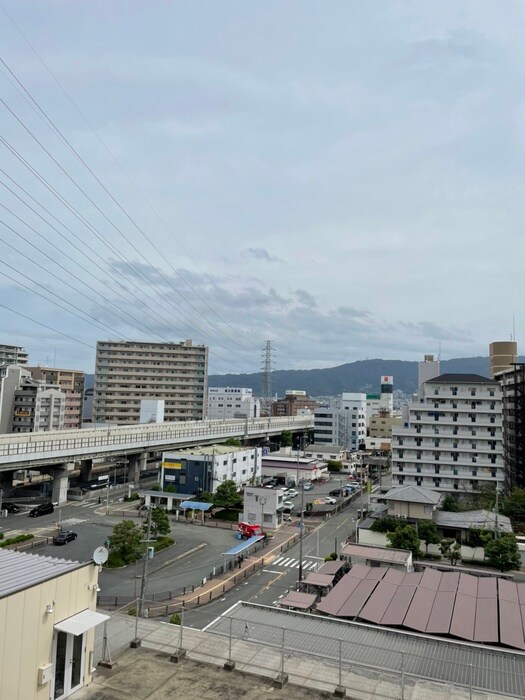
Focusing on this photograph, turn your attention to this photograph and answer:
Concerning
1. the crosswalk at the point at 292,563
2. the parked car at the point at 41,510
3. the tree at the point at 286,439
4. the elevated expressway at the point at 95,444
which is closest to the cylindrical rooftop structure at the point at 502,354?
the tree at the point at 286,439

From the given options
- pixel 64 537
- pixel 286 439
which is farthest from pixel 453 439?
pixel 286 439

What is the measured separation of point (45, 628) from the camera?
9.35 meters

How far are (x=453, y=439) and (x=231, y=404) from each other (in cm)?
11490

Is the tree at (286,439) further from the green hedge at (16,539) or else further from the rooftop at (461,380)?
the green hedge at (16,539)

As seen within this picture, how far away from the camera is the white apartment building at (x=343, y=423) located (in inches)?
4296

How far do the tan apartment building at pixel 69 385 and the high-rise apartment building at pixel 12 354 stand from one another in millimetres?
6585

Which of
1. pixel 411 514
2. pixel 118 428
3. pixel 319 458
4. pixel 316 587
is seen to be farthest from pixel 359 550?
pixel 319 458

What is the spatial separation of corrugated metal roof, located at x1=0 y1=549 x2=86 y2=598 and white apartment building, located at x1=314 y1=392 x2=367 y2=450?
100 metres

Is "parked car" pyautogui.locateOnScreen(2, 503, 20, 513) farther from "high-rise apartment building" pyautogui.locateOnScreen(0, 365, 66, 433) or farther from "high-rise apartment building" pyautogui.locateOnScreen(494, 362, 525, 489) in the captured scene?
"high-rise apartment building" pyautogui.locateOnScreen(494, 362, 525, 489)

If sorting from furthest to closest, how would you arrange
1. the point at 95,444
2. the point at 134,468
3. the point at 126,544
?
the point at 134,468 → the point at 95,444 → the point at 126,544

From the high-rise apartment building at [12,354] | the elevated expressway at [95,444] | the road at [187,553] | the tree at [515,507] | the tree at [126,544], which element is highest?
the high-rise apartment building at [12,354]

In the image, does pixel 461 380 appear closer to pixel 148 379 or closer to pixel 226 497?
pixel 226 497

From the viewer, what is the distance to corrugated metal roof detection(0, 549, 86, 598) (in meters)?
9.13

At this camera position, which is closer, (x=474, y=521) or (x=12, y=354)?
(x=474, y=521)
